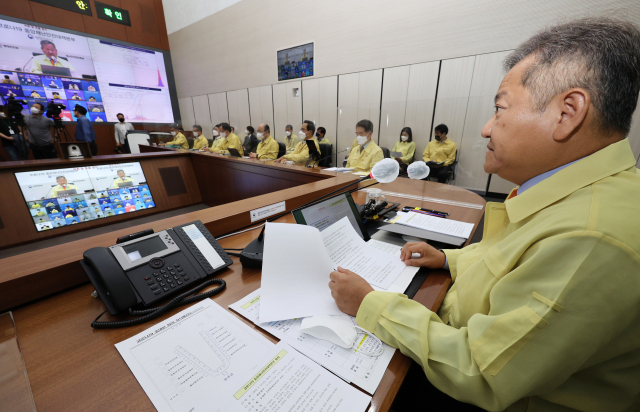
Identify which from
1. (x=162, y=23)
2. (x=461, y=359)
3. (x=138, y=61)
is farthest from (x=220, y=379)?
(x=162, y=23)

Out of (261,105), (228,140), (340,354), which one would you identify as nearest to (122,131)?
(228,140)

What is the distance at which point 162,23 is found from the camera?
28.0ft

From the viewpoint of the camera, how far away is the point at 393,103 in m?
4.79

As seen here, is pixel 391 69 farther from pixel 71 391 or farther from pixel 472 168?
pixel 71 391

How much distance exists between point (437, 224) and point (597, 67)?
31.1 inches

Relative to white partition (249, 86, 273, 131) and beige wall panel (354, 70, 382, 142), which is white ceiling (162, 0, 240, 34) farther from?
beige wall panel (354, 70, 382, 142)

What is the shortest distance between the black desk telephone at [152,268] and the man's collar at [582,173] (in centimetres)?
83

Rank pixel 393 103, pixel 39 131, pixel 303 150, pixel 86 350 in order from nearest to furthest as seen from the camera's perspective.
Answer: pixel 86 350 < pixel 303 150 < pixel 393 103 < pixel 39 131

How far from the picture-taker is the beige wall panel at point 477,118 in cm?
331

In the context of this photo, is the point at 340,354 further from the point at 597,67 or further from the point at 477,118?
the point at 477,118

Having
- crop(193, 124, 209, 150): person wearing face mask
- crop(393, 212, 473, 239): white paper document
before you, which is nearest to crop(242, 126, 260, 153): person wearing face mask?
crop(193, 124, 209, 150): person wearing face mask

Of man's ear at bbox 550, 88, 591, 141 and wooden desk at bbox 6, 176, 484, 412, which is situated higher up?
man's ear at bbox 550, 88, 591, 141

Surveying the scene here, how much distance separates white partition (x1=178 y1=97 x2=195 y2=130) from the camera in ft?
29.6

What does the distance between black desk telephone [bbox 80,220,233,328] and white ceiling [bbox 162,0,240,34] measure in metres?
8.59
